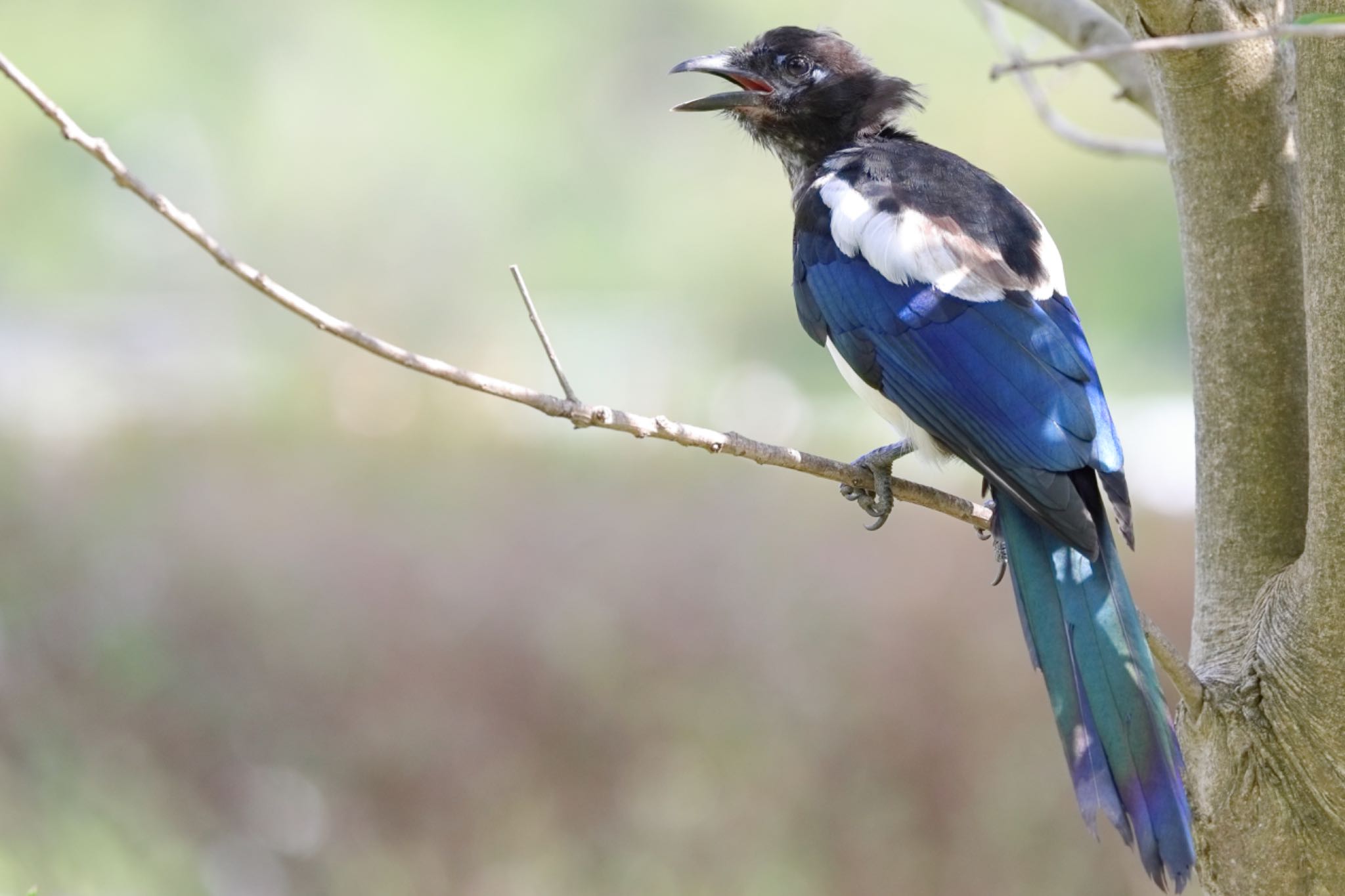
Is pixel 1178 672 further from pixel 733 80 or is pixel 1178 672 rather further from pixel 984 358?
pixel 733 80

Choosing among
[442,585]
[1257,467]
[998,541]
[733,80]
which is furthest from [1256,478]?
[442,585]

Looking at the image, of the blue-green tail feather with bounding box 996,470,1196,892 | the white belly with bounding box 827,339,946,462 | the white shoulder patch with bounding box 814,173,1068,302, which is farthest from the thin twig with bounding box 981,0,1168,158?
the blue-green tail feather with bounding box 996,470,1196,892

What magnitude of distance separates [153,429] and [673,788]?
322cm

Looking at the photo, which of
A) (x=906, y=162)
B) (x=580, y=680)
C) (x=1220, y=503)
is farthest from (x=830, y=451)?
(x=1220, y=503)

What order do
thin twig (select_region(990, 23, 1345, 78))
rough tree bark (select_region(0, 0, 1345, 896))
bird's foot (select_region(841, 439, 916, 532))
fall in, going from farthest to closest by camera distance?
bird's foot (select_region(841, 439, 916, 532))
rough tree bark (select_region(0, 0, 1345, 896))
thin twig (select_region(990, 23, 1345, 78))

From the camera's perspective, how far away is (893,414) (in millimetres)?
2467

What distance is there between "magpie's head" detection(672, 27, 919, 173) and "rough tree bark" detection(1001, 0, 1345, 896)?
918mm

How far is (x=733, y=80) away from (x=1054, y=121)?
0.79m

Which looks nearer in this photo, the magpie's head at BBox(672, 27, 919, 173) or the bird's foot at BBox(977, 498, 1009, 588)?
the bird's foot at BBox(977, 498, 1009, 588)

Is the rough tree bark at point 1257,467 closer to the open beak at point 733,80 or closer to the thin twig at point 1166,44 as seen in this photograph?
the thin twig at point 1166,44

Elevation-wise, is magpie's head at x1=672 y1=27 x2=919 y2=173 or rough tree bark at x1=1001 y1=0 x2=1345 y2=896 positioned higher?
magpie's head at x1=672 y1=27 x2=919 y2=173

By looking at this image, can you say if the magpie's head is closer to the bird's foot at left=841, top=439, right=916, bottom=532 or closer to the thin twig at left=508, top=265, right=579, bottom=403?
the bird's foot at left=841, top=439, right=916, bottom=532

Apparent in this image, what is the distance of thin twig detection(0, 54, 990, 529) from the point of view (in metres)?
1.41

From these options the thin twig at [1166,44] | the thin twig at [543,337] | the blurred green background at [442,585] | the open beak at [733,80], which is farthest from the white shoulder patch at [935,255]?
the blurred green background at [442,585]
